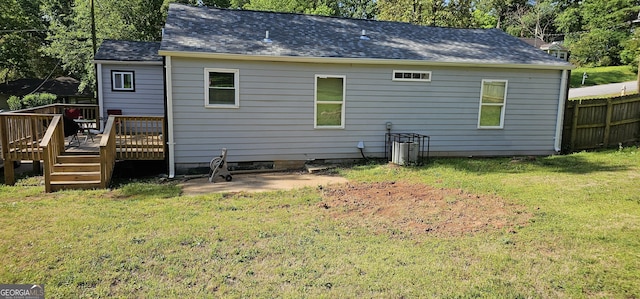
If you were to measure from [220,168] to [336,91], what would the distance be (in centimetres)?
328

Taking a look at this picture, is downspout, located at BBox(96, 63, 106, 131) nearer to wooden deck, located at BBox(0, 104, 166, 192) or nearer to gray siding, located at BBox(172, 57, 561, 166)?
wooden deck, located at BBox(0, 104, 166, 192)

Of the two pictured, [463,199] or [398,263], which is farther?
[463,199]

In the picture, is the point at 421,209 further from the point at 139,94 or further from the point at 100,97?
the point at 100,97

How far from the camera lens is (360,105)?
951cm

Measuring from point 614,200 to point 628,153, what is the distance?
5477 mm

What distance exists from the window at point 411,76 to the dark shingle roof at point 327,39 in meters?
0.36

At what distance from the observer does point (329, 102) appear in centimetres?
935

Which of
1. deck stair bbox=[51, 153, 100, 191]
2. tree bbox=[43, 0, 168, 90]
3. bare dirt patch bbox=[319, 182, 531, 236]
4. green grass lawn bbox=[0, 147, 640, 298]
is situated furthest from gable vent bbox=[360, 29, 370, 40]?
tree bbox=[43, 0, 168, 90]

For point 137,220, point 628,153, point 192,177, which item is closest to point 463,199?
point 137,220

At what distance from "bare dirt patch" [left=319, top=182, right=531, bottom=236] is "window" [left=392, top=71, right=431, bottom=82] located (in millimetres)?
3305

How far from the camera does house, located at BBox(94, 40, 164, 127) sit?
488 inches

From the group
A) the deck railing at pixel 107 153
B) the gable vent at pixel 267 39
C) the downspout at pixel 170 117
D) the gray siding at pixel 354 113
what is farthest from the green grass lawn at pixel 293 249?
the gable vent at pixel 267 39

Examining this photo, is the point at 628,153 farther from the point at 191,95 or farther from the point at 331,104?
the point at 191,95

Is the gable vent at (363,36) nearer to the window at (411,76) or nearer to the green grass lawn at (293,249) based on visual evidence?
the window at (411,76)
